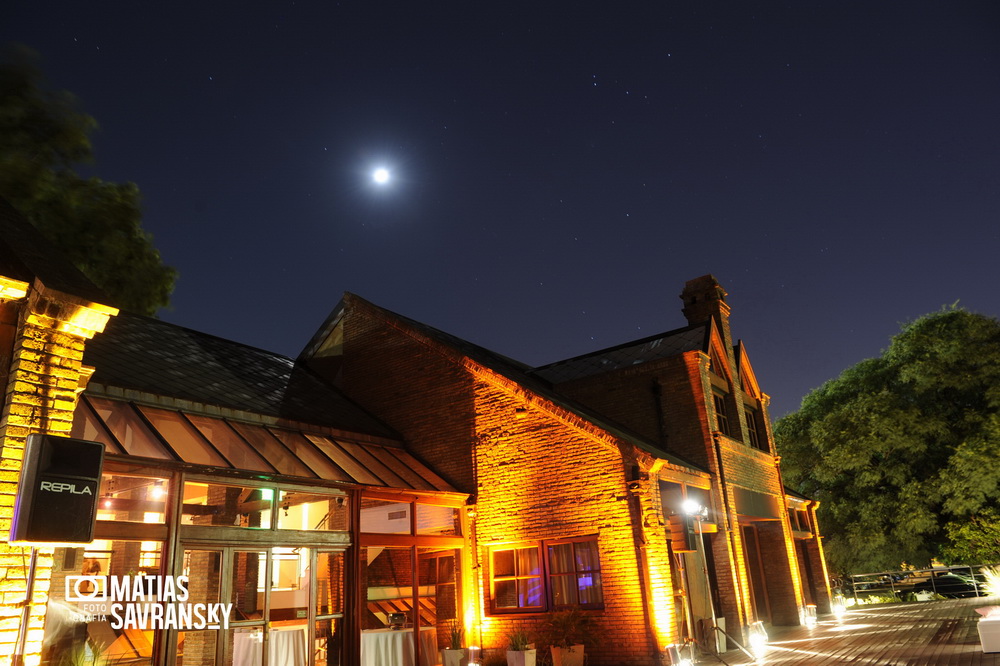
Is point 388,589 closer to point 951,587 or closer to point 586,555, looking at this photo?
point 586,555

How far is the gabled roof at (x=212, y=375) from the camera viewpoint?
1202cm

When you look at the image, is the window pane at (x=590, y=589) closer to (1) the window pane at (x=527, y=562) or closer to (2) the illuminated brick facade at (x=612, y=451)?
(2) the illuminated brick facade at (x=612, y=451)

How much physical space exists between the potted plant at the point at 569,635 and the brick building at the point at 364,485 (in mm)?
284

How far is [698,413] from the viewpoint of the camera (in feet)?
57.7

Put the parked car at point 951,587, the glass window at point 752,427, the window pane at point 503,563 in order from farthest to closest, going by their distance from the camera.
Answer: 1. the parked car at point 951,587
2. the glass window at point 752,427
3. the window pane at point 503,563

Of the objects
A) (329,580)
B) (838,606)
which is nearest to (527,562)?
(329,580)

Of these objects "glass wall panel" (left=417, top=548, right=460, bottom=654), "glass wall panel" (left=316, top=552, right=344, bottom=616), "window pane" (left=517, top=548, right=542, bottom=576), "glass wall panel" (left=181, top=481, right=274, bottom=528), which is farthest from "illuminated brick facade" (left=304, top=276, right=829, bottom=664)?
"glass wall panel" (left=181, top=481, right=274, bottom=528)

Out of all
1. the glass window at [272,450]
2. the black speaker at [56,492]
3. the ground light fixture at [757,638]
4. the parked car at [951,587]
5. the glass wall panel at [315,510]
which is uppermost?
A: the glass window at [272,450]

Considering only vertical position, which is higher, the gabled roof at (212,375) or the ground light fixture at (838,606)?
the gabled roof at (212,375)

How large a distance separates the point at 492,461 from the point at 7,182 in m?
10.7

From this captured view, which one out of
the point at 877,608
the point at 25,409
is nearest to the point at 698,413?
the point at 877,608

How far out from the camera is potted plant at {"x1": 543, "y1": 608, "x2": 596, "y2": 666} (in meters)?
12.2

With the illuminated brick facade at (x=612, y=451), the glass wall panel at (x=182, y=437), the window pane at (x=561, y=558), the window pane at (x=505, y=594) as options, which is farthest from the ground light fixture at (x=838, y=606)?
the glass wall panel at (x=182, y=437)

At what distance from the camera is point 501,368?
17.2 meters
